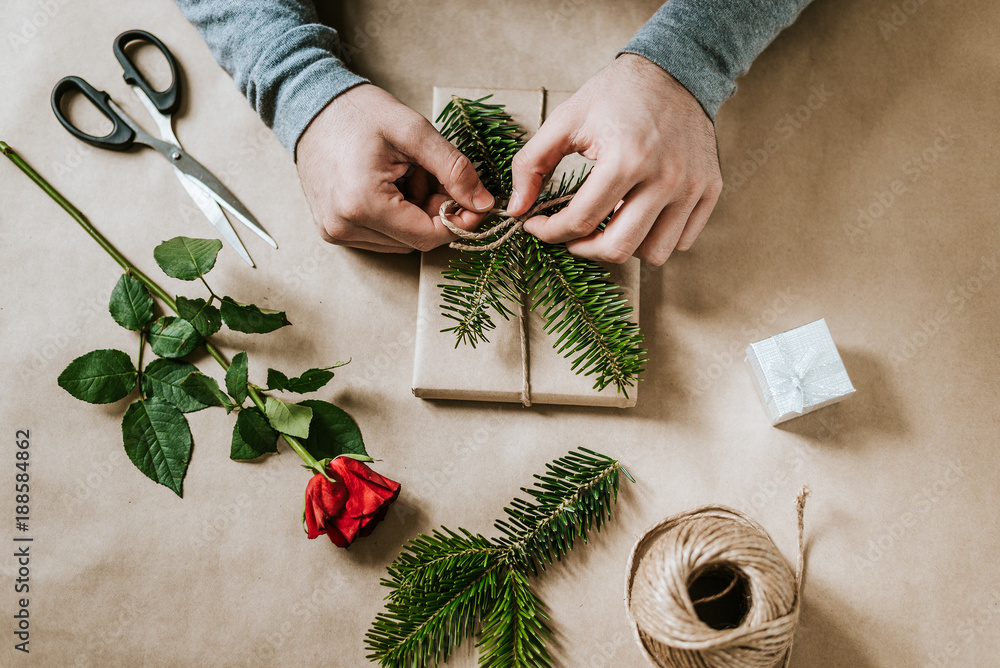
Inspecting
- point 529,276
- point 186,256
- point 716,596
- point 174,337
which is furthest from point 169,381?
point 716,596

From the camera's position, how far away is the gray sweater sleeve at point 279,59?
29.0 inches

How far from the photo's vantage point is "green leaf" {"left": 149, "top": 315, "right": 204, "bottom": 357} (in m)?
0.80

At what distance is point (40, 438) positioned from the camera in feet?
2.69

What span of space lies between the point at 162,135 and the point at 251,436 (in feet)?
1.49

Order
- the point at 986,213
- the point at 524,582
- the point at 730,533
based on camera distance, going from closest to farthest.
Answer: the point at 730,533, the point at 524,582, the point at 986,213

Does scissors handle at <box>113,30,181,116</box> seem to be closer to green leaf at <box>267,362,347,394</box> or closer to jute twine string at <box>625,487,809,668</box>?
green leaf at <box>267,362,347,394</box>

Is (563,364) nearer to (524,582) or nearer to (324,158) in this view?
(524,582)

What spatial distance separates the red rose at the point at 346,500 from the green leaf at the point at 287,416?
2.6 inches

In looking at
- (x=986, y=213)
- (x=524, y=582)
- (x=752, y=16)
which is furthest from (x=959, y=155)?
(x=524, y=582)

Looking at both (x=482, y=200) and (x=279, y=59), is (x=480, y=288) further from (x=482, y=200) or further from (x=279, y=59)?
(x=279, y=59)

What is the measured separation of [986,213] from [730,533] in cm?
62

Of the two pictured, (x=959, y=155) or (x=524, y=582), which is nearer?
(x=524, y=582)

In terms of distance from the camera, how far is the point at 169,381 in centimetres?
81

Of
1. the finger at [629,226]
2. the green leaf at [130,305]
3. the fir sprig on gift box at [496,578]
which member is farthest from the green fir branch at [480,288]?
the green leaf at [130,305]
